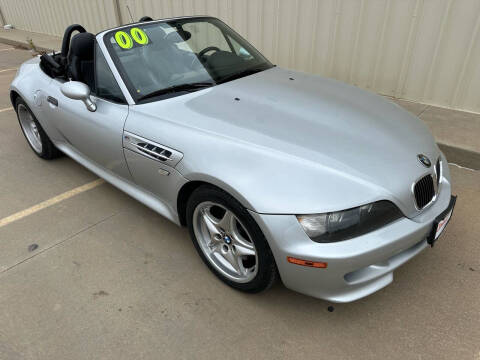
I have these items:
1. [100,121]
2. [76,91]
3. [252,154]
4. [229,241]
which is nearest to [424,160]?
[252,154]

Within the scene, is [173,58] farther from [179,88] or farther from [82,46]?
[82,46]

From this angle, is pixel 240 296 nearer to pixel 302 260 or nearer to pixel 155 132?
pixel 302 260

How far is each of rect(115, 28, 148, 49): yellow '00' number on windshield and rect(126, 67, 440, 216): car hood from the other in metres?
0.61

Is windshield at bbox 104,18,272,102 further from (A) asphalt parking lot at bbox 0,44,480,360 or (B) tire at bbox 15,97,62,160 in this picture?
(B) tire at bbox 15,97,62,160

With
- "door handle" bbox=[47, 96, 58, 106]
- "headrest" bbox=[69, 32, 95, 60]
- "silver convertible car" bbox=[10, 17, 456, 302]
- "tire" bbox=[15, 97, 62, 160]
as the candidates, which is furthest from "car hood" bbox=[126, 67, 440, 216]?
"tire" bbox=[15, 97, 62, 160]

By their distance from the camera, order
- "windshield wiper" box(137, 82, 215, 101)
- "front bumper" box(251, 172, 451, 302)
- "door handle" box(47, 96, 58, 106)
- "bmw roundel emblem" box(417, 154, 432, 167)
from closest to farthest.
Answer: "front bumper" box(251, 172, 451, 302), "bmw roundel emblem" box(417, 154, 432, 167), "windshield wiper" box(137, 82, 215, 101), "door handle" box(47, 96, 58, 106)

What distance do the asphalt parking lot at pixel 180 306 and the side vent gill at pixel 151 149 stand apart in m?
0.77

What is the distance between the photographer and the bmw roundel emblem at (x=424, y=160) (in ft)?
6.85

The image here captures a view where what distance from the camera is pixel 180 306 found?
2238 mm

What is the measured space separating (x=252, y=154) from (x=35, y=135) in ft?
10.6

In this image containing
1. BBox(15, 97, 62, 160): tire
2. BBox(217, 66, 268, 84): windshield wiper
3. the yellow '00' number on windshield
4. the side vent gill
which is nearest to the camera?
the side vent gill

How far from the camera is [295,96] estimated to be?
267 cm

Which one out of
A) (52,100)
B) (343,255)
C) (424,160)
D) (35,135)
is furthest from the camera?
(35,135)

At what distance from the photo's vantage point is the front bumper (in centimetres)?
174
